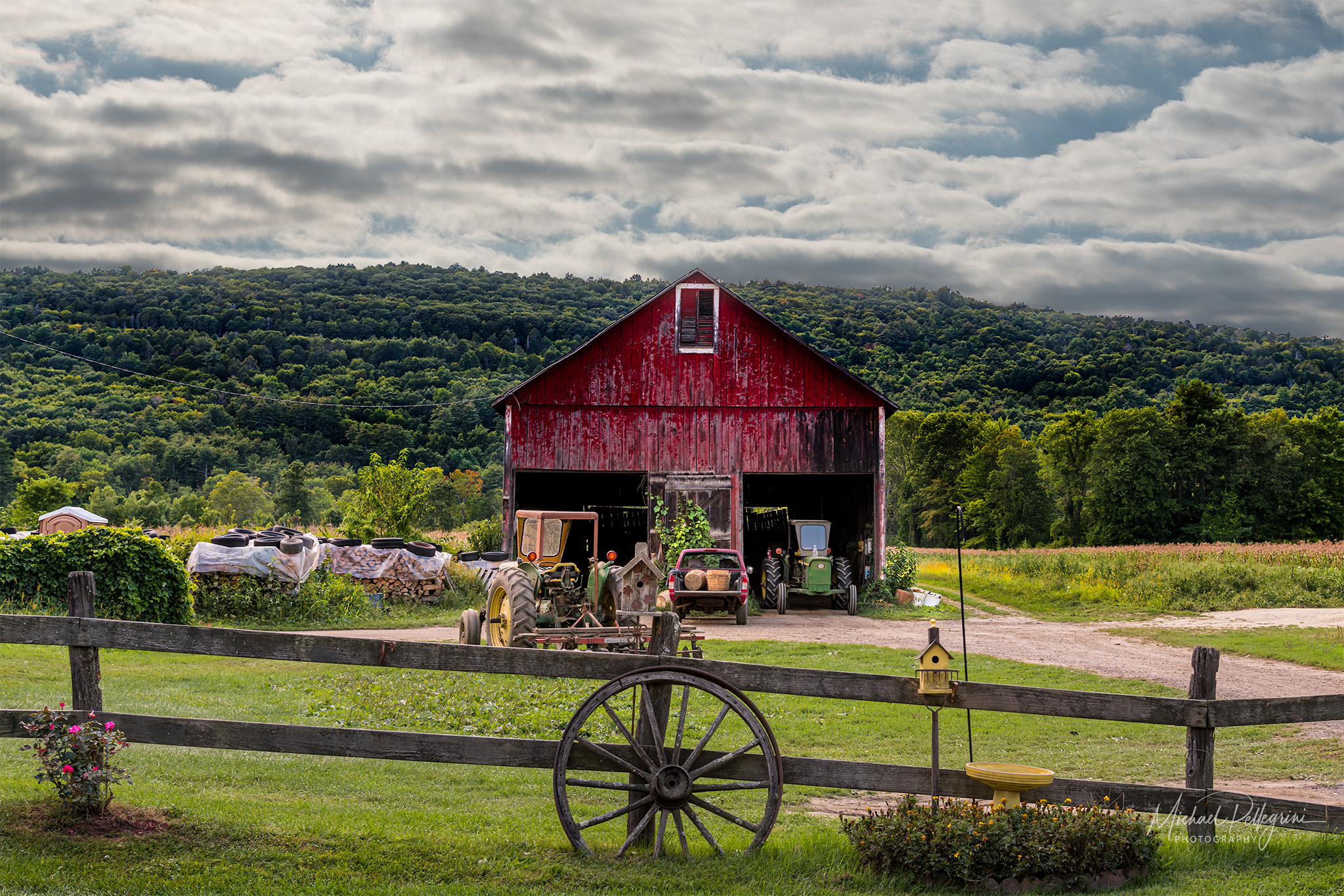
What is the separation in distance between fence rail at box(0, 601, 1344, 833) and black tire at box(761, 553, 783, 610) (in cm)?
1931

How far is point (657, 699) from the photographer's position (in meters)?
5.18

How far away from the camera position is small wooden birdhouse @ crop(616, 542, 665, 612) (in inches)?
576

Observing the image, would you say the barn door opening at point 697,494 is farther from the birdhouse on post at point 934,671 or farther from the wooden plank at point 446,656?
the birdhouse on post at point 934,671

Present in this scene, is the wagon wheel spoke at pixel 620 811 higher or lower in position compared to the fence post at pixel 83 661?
lower

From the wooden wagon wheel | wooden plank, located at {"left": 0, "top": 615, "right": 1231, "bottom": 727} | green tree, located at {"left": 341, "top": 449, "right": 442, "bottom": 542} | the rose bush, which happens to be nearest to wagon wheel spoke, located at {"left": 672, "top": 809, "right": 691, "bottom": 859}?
the wooden wagon wheel

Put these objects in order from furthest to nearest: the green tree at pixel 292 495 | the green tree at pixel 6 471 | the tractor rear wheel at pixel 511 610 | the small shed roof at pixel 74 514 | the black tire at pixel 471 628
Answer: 1. the green tree at pixel 6 471
2. the green tree at pixel 292 495
3. the small shed roof at pixel 74 514
4. the black tire at pixel 471 628
5. the tractor rear wheel at pixel 511 610

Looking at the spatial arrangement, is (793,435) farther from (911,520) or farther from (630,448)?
(911,520)

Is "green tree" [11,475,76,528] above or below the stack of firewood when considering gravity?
above

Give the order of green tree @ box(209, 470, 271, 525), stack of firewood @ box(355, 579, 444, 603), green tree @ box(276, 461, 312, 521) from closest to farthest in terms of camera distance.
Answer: stack of firewood @ box(355, 579, 444, 603) → green tree @ box(276, 461, 312, 521) → green tree @ box(209, 470, 271, 525)

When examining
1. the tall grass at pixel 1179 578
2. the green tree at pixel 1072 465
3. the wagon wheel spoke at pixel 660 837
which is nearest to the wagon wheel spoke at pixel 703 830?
the wagon wheel spoke at pixel 660 837

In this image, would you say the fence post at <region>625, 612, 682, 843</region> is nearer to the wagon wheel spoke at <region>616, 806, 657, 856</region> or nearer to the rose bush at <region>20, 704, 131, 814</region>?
the wagon wheel spoke at <region>616, 806, 657, 856</region>

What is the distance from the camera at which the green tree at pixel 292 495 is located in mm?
53188

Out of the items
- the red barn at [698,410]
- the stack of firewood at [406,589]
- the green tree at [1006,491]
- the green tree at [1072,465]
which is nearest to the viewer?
the stack of firewood at [406,589]

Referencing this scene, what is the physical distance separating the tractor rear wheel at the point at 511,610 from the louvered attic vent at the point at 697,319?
41.5 feet
